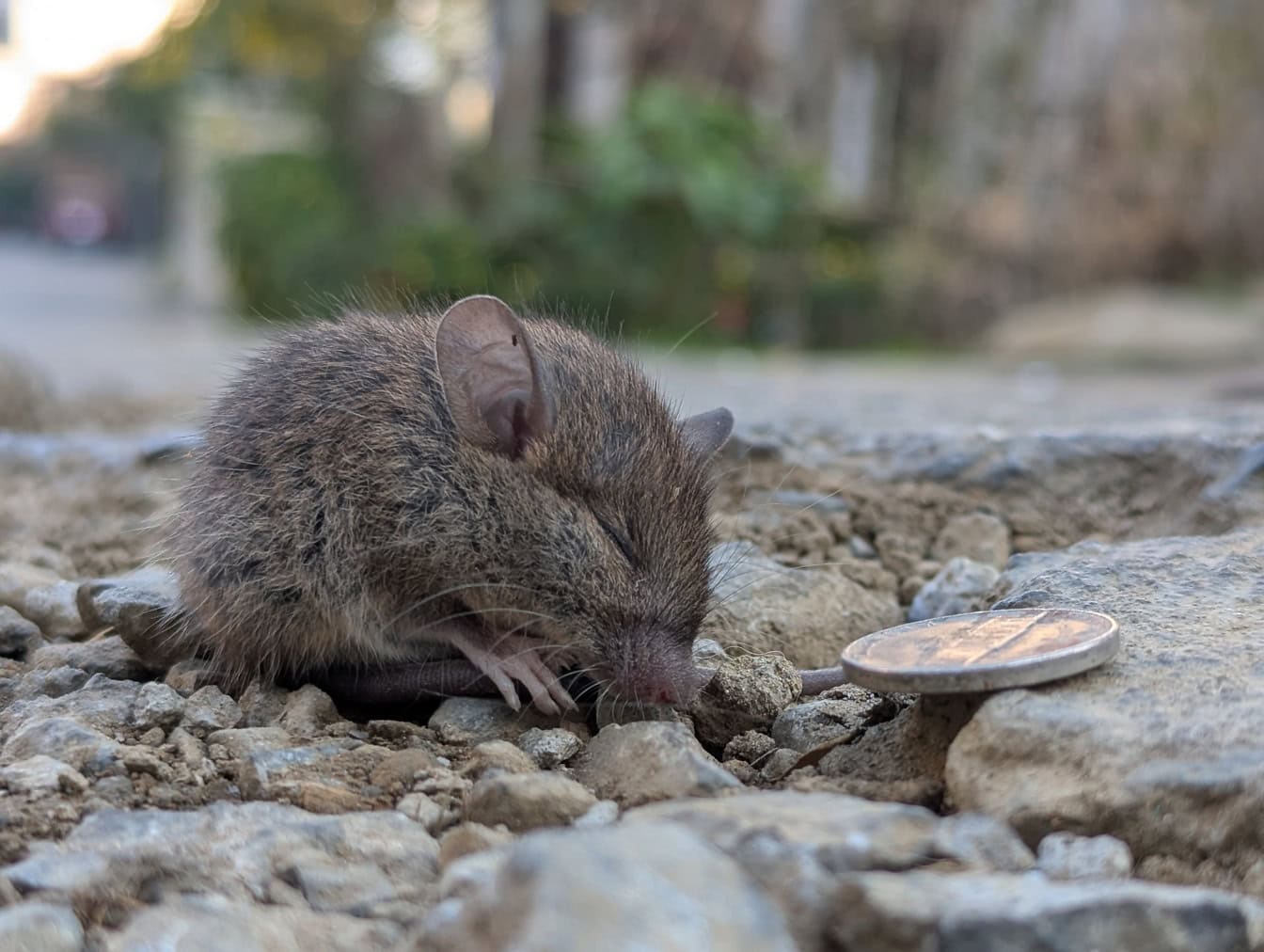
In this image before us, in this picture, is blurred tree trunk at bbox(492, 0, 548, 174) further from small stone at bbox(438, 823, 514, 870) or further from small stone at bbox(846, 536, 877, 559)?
small stone at bbox(438, 823, 514, 870)

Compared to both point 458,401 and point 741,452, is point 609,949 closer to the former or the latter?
point 458,401

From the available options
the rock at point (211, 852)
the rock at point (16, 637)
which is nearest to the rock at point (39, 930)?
the rock at point (211, 852)

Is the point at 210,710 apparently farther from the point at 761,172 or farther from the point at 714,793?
the point at 761,172

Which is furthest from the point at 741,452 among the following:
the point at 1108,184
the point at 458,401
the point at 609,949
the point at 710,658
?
the point at 1108,184

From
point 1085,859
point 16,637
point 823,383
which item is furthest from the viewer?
point 823,383

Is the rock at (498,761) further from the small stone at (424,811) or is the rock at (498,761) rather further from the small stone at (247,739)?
the small stone at (247,739)

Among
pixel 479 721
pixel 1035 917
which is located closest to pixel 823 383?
pixel 479 721

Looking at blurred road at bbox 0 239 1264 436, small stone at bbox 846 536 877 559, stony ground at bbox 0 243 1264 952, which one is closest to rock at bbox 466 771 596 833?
stony ground at bbox 0 243 1264 952
